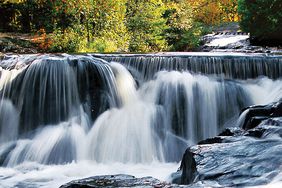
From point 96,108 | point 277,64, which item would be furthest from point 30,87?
point 277,64

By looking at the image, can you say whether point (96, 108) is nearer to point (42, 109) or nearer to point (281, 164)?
point (42, 109)

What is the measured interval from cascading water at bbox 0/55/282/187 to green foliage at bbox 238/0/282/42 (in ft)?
28.4

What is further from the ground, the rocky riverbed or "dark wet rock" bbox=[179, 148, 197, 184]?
the rocky riverbed

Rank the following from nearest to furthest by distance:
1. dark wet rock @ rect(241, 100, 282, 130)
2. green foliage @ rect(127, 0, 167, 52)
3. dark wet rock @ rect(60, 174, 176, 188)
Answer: dark wet rock @ rect(60, 174, 176, 188)
dark wet rock @ rect(241, 100, 282, 130)
green foliage @ rect(127, 0, 167, 52)

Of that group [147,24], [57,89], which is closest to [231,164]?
[57,89]

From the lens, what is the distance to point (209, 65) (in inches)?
410

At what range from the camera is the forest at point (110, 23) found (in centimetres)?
1720

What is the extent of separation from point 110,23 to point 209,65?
8.72 m

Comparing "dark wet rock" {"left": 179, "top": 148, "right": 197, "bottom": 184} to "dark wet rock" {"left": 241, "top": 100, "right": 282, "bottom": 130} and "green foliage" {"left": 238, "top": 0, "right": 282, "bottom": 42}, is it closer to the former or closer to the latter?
"dark wet rock" {"left": 241, "top": 100, "right": 282, "bottom": 130}

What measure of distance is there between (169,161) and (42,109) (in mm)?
3081

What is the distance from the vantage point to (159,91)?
33.1 feet

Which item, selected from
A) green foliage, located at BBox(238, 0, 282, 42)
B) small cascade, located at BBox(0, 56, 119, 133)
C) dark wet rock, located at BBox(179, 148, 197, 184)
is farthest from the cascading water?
green foliage, located at BBox(238, 0, 282, 42)

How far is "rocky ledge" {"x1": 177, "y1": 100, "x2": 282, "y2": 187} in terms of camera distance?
4207 mm

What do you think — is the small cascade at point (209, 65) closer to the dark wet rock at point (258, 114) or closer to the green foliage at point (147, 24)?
the dark wet rock at point (258, 114)
